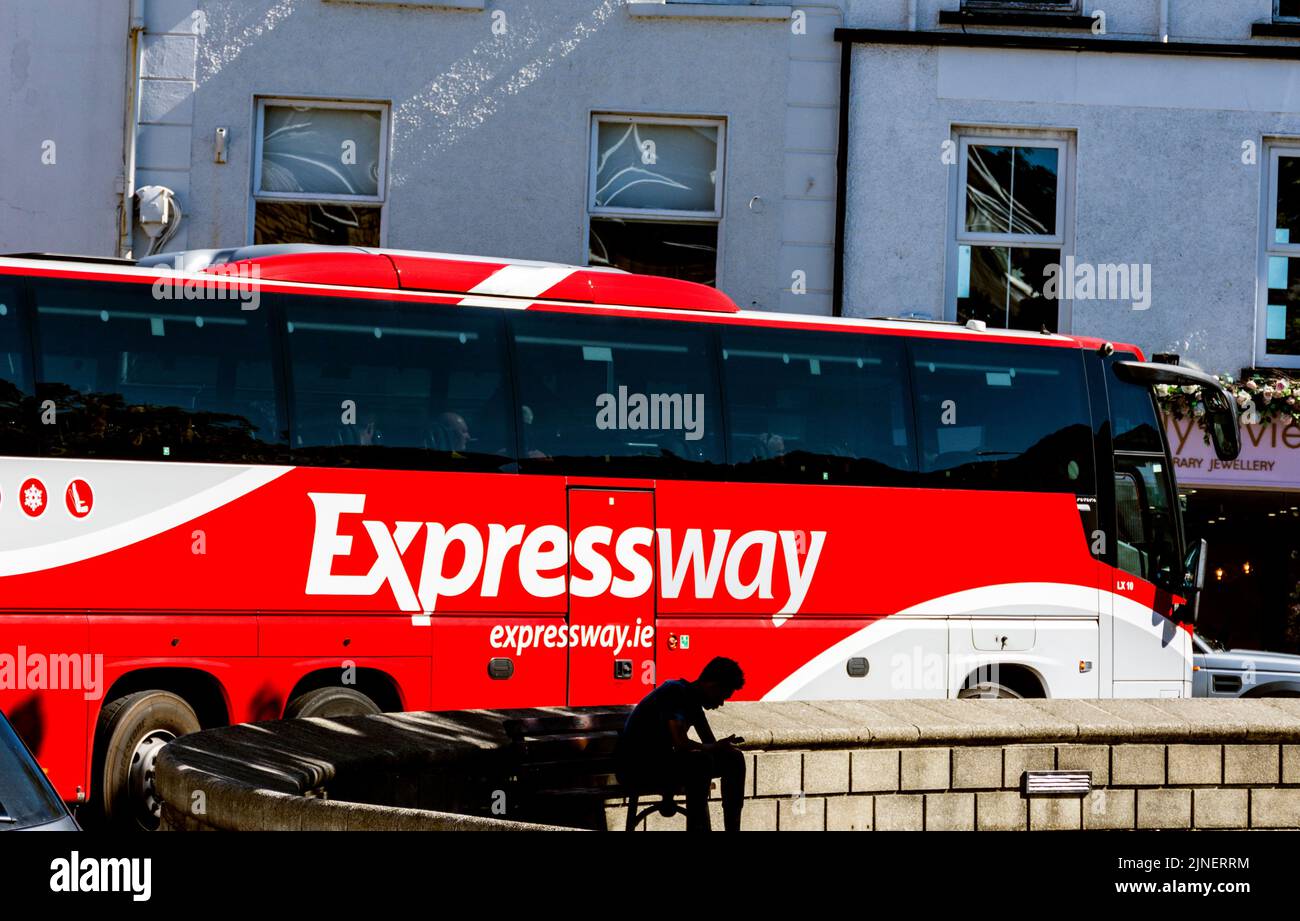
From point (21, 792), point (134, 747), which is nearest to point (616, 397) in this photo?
point (134, 747)

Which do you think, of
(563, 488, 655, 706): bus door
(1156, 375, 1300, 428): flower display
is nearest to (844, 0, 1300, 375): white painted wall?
(1156, 375, 1300, 428): flower display

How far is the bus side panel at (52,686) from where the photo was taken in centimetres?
1075

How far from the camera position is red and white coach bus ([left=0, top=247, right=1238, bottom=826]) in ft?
36.4

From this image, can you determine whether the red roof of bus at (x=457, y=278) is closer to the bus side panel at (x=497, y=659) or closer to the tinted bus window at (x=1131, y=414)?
the tinted bus window at (x=1131, y=414)

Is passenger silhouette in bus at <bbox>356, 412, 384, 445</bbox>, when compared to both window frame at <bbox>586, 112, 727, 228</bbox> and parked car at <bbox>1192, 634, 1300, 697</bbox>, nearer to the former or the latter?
window frame at <bbox>586, 112, 727, 228</bbox>

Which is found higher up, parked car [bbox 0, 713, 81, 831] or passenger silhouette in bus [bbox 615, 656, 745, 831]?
parked car [bbox 0, 713, 81, 831]

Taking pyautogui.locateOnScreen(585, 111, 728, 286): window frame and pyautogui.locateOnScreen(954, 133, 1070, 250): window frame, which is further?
pyautogui.locateOnScreen(954, 133, 1070, 250): window frame

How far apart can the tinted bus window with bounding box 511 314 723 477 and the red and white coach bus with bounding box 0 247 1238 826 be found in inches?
0.9

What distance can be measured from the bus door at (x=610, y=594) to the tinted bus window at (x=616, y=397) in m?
0.27

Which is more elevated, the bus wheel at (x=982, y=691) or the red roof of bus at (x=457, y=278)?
the red roof of bus at (x=457, y=278)

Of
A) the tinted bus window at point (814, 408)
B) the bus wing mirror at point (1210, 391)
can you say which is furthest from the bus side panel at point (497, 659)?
the bus wing mirror at point (1210, 391)

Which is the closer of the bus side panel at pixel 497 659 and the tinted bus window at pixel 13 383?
the tinted bus window at pixel 13 383

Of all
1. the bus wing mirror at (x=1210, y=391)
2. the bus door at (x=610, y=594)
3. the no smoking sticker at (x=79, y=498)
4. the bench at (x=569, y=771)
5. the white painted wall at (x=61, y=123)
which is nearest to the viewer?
the bench at (x=569, y=771)
